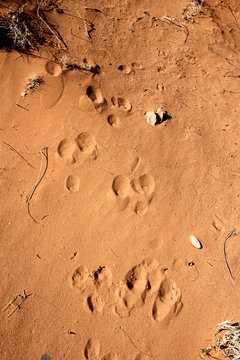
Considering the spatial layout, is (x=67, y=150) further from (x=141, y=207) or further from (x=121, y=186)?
(x=141, y=207)

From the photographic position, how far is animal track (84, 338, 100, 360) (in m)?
2.03

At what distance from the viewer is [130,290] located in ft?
7.06

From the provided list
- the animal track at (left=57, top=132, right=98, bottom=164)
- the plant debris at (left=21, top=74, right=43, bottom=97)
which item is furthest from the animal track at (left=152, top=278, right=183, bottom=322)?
the plant debris at (left=21, top=74, right=43, bottom=97)

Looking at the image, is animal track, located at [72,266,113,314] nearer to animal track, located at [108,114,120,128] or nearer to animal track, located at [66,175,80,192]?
animal track, located at [66,175,80,192]

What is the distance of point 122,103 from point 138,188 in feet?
2.68

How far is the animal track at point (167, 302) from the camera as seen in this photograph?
215 centimetres

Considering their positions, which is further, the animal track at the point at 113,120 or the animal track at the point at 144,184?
the animal track at the point at 113,120

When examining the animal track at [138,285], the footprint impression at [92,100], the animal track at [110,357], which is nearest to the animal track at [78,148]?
the footprint impression at [92,100]

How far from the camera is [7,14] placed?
2496mm

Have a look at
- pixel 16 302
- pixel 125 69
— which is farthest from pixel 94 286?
pixel 125 69

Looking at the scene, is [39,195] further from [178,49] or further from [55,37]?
[178,49]

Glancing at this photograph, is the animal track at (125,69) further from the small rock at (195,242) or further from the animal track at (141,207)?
the small rock at (195,242)

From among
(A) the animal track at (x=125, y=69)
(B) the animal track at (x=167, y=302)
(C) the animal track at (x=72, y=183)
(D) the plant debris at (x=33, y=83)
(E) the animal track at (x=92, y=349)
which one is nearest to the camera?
(E) the animal track at (x=92, y=349)

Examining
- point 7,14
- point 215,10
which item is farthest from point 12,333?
point 215,10
